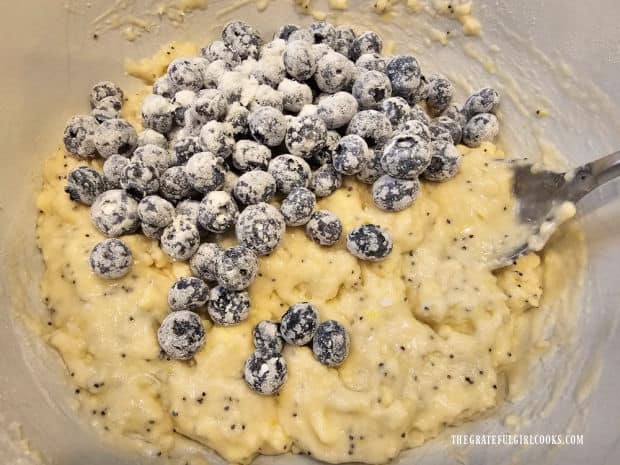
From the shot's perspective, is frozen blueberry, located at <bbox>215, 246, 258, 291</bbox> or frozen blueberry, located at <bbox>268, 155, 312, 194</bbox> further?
frozen blueberry, located at <bbox>268, 155, 312, 194</bbox>

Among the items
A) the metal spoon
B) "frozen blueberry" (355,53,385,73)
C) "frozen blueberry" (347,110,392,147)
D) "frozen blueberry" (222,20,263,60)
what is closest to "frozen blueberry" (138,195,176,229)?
"frozen blueberry" (347,110,392,147)

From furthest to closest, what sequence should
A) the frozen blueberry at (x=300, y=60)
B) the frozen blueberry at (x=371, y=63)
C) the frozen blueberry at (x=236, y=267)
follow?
the frozen blueberry at (x=371, y=63) < the frozen blueberry at (x=300, y=60) < the frozen blueberry at (x=236, y=267)

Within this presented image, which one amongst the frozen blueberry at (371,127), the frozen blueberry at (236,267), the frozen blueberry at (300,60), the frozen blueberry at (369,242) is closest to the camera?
the frozen blueberry at (236,267)

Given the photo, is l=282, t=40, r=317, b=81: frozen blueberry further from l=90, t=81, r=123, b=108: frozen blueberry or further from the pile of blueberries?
l=90, t=81, r=123, b=108: frozen blueberry

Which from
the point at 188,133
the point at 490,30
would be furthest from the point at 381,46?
the point at 188,133

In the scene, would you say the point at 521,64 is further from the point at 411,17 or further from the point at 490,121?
the point at 411,17

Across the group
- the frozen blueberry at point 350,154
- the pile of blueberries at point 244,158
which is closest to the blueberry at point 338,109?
the pile of blueberries at point 244,158

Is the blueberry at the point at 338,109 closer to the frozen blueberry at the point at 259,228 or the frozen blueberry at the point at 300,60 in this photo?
the frozen blueberry at the point at 300,60
